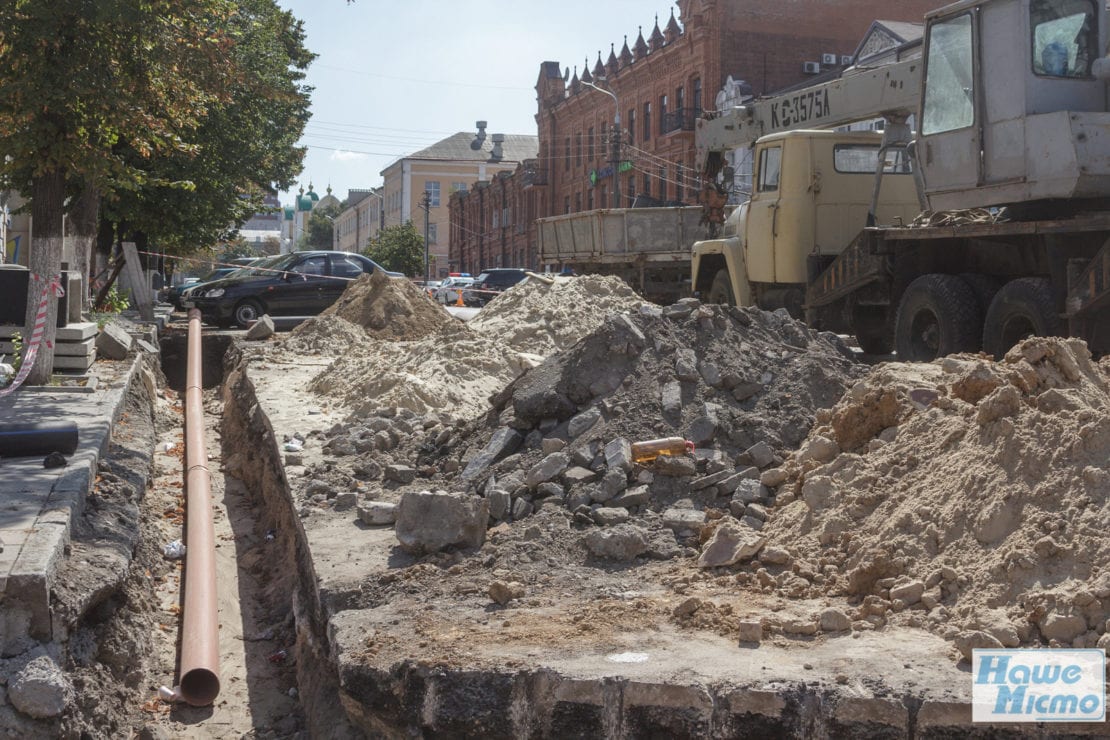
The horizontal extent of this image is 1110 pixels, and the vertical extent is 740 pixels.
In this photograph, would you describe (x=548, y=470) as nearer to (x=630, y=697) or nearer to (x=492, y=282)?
(x=630, y=697)

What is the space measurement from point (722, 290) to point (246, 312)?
11285 millimetres

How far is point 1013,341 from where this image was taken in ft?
30.5

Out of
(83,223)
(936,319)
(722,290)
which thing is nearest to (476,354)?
(722,290)

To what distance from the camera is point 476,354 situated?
1172cm

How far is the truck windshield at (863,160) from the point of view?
1245cm

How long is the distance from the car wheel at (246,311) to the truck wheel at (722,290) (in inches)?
428

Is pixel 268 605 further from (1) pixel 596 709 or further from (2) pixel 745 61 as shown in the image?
(2) pixel 745 61

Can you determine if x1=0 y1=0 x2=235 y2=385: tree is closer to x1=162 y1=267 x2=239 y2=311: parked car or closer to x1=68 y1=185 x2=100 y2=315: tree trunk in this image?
x1=68 y1=185 x2=100 y2=315: tree trunk

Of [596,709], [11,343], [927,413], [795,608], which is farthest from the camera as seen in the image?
[11,343]

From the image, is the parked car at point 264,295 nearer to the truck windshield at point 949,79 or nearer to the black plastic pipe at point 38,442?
the truck windshield at point 949,79

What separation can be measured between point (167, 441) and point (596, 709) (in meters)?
8.99

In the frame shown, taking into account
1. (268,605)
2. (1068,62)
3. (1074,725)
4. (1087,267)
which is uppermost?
(1068,62)

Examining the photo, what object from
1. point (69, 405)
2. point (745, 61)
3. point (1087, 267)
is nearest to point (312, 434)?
point (69, 405)

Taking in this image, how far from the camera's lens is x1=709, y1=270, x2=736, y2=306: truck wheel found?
14.2 meters
